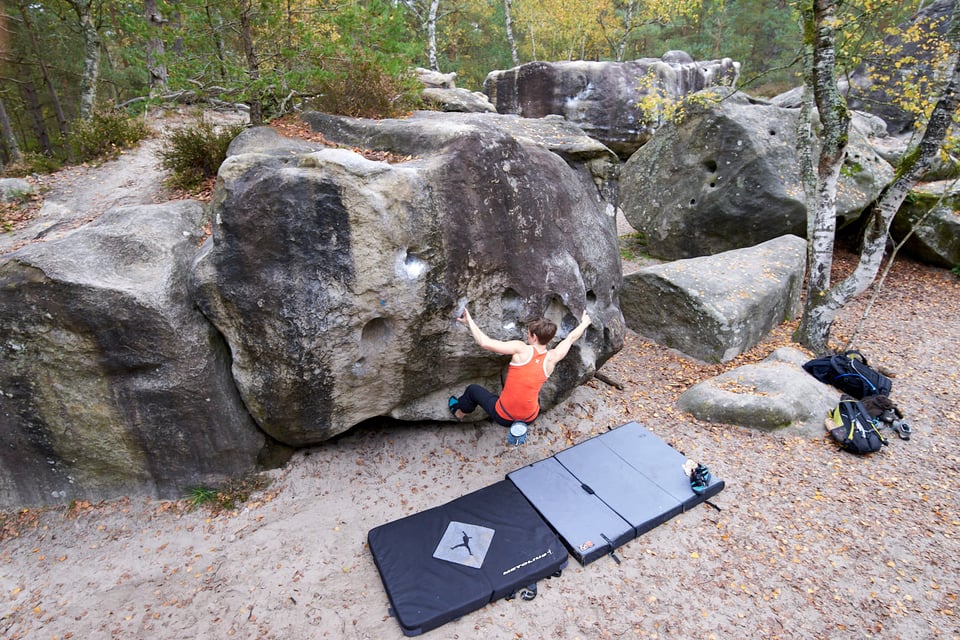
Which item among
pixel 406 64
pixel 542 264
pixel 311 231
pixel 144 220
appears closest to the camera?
pixel 311 231

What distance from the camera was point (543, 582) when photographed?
4.12 m

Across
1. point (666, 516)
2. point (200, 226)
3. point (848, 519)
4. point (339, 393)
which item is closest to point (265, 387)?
point (339, 393)

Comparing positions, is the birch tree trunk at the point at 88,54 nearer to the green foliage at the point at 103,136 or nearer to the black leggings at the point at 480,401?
the green foliage at the point at 103,136

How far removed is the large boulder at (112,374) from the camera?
4.13 meters

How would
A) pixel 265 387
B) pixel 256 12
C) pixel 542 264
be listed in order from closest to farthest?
1. pixel 265 387
2. pixel 542 264
3. pixel 256 12

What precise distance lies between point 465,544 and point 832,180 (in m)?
6.98

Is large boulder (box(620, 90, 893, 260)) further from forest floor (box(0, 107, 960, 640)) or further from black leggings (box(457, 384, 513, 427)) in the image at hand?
black leggings (box(457, 384, 513, 427))

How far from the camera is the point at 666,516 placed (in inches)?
183

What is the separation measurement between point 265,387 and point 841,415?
647cm

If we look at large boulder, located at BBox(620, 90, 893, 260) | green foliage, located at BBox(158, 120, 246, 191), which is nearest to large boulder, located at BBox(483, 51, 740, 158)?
large boulder, located at BBox(620, 90, 893, 260)

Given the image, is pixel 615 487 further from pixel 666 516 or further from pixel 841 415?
pixel 841 415

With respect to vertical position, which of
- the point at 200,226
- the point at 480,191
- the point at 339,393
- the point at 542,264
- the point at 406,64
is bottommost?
the point at 339,393

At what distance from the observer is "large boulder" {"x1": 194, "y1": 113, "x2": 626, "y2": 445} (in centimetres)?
424

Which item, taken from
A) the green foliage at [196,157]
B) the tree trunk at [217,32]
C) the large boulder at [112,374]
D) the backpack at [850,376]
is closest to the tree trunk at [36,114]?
the tree trunk at [217,32]
